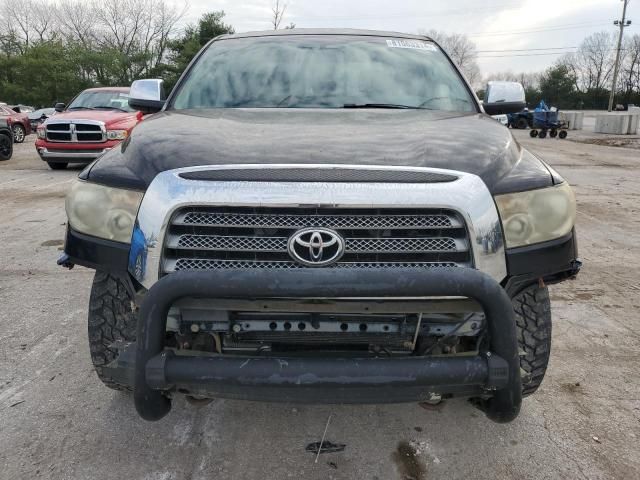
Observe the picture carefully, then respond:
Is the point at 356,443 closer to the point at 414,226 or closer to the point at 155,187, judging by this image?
the point at 414,226

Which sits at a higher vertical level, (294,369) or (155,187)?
(155,187)

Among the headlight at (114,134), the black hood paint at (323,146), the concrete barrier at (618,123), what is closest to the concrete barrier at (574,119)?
the concrete barrier at (618,123)

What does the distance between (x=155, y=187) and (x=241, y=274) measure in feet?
1.64

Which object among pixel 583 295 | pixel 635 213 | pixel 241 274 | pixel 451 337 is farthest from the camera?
pixel 635 213

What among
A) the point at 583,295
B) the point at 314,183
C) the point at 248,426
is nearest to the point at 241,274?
the point at 314,183

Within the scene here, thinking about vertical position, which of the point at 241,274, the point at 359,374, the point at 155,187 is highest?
the point at 155,187

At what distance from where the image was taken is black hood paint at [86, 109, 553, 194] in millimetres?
1937

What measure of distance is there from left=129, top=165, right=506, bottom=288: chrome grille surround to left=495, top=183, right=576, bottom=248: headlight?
0.07m

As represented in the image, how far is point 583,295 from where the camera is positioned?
427 centimetres

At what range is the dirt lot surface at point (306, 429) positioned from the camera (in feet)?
7.34

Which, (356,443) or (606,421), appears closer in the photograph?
(356,443)

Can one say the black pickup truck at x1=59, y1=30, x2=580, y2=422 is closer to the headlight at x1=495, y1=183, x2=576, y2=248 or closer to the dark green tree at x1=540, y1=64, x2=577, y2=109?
the headlight at x1=495, y1=183, x2=576, y2=248

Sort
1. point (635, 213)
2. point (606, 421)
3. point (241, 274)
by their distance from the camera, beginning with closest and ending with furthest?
point (241, 274) < point (606, 421) < point (635, 213)

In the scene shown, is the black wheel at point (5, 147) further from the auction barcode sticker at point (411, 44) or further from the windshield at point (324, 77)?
the auction barcode sticker at point (411, 44)
